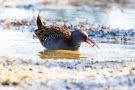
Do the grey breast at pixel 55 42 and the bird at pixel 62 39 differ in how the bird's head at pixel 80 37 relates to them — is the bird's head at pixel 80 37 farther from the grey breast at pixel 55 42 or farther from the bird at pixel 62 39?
the grey breast at pixel 55 42

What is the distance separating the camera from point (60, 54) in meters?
14.5

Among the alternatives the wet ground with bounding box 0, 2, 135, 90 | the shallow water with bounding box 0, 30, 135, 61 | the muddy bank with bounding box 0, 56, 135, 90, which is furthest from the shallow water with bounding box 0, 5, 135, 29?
the muddy bank with bounding box 0, 56, 135, 90

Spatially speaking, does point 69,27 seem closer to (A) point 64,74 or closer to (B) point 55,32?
(B) point 55,32

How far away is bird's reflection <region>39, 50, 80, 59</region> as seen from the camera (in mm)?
13984

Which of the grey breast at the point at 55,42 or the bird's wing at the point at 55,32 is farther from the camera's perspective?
the bird's wing at the point at 55,32

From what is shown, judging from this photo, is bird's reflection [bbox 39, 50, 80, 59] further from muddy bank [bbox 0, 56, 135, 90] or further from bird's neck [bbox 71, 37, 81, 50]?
muddy bank [bbox 0, 56, 135, 90]

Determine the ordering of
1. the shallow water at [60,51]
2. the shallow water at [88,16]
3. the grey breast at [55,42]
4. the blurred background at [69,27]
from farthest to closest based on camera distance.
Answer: the shallow water at [88,16], the blurred background at [69,27], the grey breast at [55,42], the shallow water at [60,51]

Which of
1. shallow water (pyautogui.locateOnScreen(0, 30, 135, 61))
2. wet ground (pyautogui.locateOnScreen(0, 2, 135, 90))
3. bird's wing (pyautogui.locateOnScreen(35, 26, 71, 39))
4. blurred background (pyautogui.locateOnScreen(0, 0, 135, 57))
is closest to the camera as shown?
wet ground (pyautogui.locateOnScreen(0, 2, 135, 90))

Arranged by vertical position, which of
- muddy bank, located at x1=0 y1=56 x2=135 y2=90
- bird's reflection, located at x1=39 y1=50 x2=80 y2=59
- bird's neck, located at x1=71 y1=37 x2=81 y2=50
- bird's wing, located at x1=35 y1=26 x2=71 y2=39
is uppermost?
bird's wing, located at x1=35 y1=26 x2=71 y2=39

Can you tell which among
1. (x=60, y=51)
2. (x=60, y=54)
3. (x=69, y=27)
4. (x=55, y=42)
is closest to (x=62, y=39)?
(x=55, y=42)

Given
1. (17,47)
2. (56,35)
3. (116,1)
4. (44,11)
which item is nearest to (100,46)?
(56,35)

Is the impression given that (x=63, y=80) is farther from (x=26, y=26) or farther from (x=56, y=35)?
(x=26, y=26)

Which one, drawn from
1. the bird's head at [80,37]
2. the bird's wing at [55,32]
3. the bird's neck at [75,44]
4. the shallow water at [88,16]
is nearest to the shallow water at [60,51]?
the bird's neck at [75,44]

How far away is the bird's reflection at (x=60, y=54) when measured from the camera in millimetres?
13984
